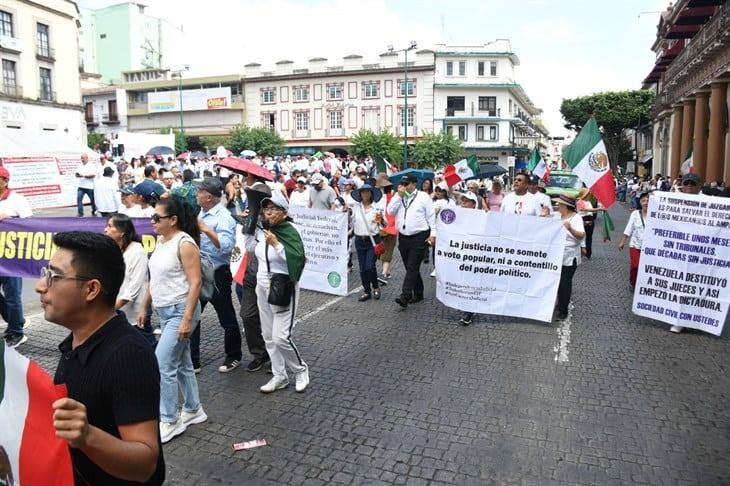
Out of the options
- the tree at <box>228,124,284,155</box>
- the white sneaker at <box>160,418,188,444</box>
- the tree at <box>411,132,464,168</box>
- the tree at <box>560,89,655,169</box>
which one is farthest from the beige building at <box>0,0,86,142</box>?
the tree at <box>560,89,655,169</box>

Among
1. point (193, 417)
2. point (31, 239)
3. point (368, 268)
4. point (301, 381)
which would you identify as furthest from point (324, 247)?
point (193, 417)

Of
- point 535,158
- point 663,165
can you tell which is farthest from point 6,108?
point 663,165

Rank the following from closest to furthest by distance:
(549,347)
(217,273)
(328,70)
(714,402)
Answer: (714,402), (217,273), (549,347), (328,70)

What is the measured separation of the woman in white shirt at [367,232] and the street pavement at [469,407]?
4.00 feet

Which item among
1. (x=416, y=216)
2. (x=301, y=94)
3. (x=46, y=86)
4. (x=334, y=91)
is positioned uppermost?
(x=334, y=91)

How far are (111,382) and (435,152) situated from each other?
2016 inches

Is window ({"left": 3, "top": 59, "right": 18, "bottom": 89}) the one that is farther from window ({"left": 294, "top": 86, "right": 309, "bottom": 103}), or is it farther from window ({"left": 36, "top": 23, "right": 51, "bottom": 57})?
window ({"left": 294, "top": 86, "right": 309, "bottom": 103})

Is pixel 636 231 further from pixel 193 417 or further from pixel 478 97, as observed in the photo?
pixel 478 97

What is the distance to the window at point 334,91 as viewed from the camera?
65.1m

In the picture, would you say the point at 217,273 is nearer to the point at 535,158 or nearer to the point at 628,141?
the point at 535,158

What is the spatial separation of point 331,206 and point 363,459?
7.72 metres

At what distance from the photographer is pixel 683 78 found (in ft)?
103

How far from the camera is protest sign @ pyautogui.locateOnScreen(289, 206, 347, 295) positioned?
28.2 feet

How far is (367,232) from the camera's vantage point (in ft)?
30.6
